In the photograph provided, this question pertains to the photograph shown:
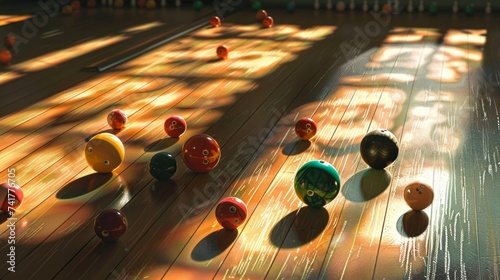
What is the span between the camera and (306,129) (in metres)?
3.23

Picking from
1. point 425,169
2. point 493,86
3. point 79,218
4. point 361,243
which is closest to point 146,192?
point 79,218

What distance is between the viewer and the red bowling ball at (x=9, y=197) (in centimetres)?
251

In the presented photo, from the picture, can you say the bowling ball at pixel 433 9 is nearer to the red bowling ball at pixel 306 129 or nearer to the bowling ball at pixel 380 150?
the red bowling ball at pixel 306 129

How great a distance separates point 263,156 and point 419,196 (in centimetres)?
86

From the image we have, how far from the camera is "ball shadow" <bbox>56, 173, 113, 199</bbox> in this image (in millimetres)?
2697

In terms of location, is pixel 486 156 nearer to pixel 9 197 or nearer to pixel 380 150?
pixel 380 150

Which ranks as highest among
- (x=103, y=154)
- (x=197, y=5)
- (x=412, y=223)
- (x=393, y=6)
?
(x=103, y=154)

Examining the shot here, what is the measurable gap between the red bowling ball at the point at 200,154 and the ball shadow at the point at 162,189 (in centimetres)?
12

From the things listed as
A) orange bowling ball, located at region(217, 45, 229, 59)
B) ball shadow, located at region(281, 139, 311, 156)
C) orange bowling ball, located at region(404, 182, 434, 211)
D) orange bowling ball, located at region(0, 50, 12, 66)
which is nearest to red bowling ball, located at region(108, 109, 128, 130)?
ball shadow, located at region(281, 139, 311, 156)

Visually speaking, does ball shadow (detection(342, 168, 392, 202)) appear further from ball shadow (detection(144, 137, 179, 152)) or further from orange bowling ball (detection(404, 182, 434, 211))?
ball shadow (detection(144, 137, 179, 152))

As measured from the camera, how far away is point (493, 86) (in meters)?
4.18

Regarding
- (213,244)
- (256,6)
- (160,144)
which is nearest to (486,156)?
(213,244)

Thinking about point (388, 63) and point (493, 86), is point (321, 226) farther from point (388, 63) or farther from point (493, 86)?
point (388, 63)

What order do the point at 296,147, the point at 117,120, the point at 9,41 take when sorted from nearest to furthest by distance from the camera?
the point at 296,147, the point at 117,120, the point at 9,41
